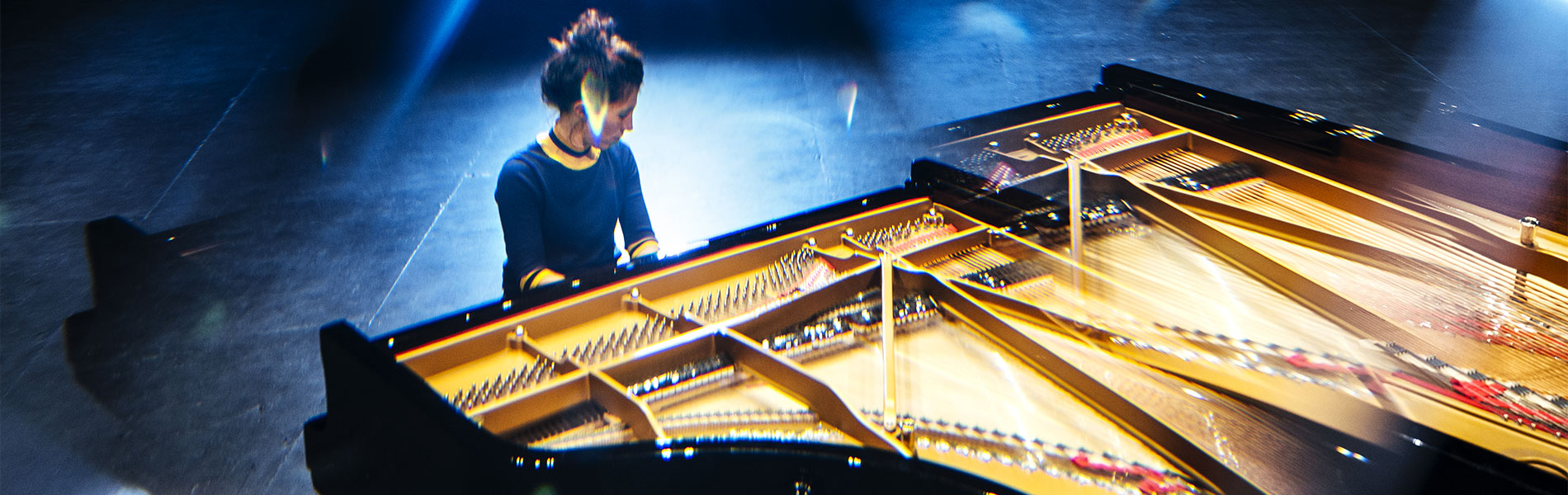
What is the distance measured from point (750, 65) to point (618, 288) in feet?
16.3

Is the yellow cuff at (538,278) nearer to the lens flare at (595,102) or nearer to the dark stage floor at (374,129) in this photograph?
the lens flare at (595,102)

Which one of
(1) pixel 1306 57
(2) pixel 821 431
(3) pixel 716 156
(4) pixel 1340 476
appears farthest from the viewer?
(1) pixel 1306 57

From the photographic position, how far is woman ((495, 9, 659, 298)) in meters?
2.26

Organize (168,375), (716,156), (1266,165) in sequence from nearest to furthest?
(1266,165)
(168,375)
(716,156)

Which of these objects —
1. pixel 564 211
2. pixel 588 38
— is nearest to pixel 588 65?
pixel 588 38

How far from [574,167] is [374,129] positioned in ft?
11.4

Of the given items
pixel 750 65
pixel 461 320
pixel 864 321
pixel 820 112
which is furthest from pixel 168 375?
pixel 750 65

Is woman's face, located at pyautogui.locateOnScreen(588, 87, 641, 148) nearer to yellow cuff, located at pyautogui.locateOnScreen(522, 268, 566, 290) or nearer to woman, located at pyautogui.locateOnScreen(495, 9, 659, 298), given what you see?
woman, located at pyautogui.locateOnScreen(495, 9, 659, 298)

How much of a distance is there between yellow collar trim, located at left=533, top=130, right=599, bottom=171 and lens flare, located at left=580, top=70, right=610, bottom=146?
7cm

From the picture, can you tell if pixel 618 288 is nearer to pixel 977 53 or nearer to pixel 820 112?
pixel 820 112

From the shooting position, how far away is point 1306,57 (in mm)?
6457

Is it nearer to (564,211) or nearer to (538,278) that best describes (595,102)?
(564,211)

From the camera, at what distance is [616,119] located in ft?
7.59

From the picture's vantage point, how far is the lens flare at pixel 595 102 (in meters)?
2.23
